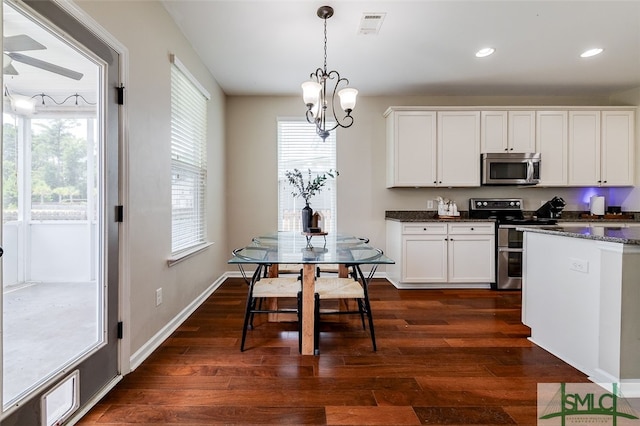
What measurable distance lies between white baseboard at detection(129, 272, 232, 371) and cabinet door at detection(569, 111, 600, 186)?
4895mm

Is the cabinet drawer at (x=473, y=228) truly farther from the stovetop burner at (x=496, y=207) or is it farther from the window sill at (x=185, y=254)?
the window sill at (x=185, y=254)

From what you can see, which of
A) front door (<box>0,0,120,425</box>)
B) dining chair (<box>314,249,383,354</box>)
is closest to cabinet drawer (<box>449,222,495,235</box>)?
Result: dining chair (<box>314,249,383,354</box>)

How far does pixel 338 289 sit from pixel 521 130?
3448 millimetres

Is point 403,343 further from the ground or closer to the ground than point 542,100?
closer to the ground

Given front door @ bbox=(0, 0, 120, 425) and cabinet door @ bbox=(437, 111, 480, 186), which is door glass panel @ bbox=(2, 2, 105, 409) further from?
cabinet door @ bbox=(437, 111, 480, 186)

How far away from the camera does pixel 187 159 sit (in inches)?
118

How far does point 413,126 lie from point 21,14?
3.70m

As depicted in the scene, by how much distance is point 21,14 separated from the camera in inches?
50.1

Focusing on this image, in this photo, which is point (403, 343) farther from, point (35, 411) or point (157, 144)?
point (157, 144)

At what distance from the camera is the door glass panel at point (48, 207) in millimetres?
1285

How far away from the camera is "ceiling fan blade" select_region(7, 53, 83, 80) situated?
130 cm

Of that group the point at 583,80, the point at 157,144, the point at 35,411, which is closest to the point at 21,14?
the point at 157,144

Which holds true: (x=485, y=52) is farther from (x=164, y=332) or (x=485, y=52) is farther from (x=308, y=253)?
(x=164, y=332)

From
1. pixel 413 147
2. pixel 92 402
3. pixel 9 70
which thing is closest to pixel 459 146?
pixel 413 147
